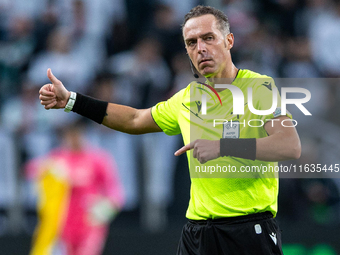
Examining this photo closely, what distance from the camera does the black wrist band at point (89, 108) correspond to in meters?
4.00

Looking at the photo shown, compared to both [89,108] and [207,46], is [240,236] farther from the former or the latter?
[89,108]

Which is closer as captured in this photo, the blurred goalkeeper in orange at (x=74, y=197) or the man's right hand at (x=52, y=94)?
the man's right hand at (x=52, y=94)

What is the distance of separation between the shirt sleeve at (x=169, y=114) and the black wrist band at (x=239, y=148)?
2.76 ft

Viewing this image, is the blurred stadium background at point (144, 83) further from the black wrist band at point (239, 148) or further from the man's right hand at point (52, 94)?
the black wrist band at point (239, 148)

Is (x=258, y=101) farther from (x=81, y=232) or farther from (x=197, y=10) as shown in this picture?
(x=81, y=232)

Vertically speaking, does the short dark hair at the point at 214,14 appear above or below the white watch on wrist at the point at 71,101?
above

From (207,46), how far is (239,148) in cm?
90

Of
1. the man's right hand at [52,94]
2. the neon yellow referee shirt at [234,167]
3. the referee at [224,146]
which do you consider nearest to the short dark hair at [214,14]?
the referee at [224,146]

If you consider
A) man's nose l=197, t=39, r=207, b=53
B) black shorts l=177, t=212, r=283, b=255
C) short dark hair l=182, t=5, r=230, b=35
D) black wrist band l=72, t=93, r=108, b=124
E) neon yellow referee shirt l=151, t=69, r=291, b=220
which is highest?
short dark hair l=182, t=5, r=230, b=35

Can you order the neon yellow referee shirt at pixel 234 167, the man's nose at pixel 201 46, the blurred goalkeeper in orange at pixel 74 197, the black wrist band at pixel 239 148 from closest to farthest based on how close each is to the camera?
the black wrist band at pixel 239 148 → the neon yellow referee shirt at pixel 234 167 → the man's nose at pixel 201 46 → the blurred goalkeeper in orange at pixel 74 197

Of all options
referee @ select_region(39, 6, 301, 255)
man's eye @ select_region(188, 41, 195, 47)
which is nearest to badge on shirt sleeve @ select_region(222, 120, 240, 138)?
referee @ select_region(39, 6, 301, 255)

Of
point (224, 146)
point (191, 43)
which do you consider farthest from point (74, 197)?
point (224, 146)

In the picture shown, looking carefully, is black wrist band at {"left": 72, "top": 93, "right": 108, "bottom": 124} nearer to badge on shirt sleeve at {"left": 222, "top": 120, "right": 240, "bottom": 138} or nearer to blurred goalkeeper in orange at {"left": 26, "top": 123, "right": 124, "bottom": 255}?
badge on shirt sleeve at {"left": 222, "top": 120, "right": 240, "bottom": 138}

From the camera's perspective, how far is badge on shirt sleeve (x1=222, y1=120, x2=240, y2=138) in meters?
3.42
